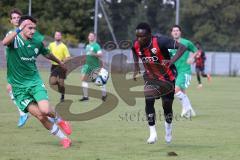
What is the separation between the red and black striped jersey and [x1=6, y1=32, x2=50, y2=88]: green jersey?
1705 millimetres

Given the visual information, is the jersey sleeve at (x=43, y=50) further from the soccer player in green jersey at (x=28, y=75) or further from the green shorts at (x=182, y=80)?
the green shorts at (x=182, y=80)

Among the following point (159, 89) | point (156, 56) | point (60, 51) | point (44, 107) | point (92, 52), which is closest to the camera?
point (44, 107)

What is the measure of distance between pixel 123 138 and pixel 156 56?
1.92 m

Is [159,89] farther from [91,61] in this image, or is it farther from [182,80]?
[91,61]

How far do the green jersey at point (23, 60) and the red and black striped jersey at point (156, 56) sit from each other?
1705 mm

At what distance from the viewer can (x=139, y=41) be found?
445 inches

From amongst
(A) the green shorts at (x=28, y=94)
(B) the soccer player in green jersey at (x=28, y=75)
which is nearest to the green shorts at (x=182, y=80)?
(B) the soccer player in green jersey at (x=28, y=75)

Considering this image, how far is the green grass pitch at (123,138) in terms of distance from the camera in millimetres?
10352

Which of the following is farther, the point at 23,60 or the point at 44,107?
the point at 23,60

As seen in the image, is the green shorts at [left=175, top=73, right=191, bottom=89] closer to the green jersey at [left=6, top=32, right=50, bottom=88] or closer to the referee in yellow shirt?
the referee in yellow shirt

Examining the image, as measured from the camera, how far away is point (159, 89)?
38.5ft

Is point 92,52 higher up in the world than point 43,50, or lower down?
lower down

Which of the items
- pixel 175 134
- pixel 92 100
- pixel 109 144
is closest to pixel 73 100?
pixel 92 100

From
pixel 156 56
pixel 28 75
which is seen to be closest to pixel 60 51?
pixel 156 56
